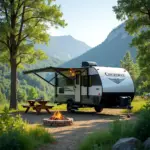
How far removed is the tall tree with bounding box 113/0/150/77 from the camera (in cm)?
2120

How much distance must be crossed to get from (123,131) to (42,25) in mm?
16841

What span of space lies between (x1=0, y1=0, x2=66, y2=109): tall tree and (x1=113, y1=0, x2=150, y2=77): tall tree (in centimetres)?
465

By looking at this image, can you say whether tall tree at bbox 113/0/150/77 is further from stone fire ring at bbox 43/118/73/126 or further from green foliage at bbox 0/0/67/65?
stone fire ring at bbox 43/118/73/126

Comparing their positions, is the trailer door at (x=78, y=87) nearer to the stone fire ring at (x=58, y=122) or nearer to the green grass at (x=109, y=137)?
the stone fire ring at (x=58, y=122)

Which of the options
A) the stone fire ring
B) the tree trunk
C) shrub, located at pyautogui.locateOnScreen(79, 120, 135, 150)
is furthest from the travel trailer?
shrub, located at pyautogui.locateOnScreen(79, 120, 135, 150)

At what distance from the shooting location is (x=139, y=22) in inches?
865

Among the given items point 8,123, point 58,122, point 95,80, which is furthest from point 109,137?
point 95,80

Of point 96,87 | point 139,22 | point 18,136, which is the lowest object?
point 18,136

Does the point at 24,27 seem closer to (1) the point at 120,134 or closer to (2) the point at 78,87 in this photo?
(2) the point at 78,87

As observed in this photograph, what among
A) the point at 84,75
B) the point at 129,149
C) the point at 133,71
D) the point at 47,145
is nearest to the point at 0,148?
the point at 47,145

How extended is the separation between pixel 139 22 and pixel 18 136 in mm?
15566

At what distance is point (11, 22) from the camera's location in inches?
949

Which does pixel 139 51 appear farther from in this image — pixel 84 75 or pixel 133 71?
pixel 133 71

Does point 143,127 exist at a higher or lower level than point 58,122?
higher
